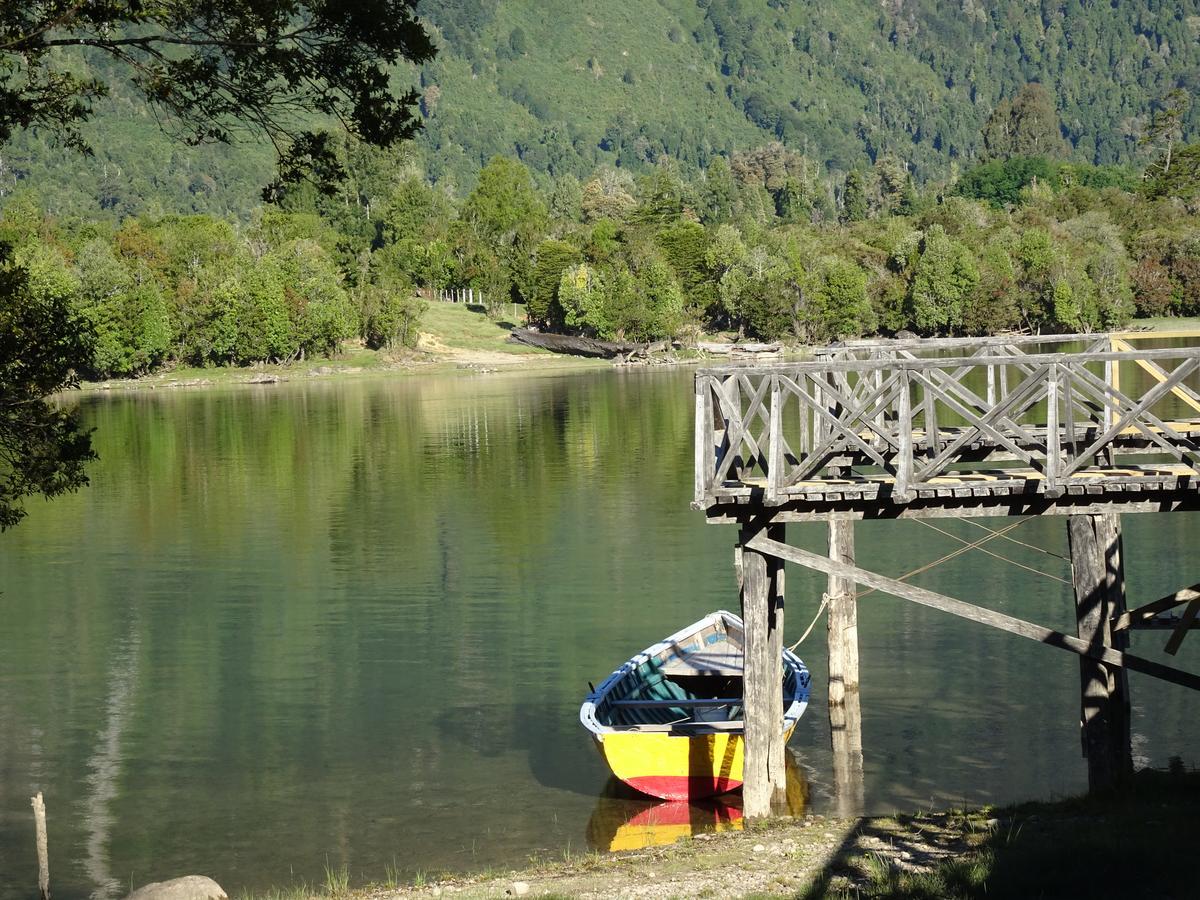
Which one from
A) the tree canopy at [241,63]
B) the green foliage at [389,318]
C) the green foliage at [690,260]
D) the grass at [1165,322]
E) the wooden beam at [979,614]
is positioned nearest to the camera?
the tree canopy at [241,63]

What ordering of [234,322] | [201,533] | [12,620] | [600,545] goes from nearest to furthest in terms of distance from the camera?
[12,620], [600,545], [201,533], [234,322]

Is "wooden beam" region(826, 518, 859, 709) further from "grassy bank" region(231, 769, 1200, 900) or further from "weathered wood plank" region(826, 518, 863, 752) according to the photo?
"grassy bank" region(231, 769, 1200, 900)

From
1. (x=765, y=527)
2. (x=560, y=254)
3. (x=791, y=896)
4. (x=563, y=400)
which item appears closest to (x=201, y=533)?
(x=765, y=527)

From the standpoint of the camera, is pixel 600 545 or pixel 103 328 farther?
pixel 103 328

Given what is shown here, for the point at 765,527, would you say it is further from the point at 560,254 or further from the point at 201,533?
the point at 560,254

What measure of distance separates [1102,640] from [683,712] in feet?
20.8

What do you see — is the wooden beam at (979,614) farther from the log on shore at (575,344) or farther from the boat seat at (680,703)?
the log on shore at (575,344)

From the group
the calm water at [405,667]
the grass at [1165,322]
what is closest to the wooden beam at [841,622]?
the calm water at [405,667]

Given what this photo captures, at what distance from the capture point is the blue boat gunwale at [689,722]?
20.3 metres

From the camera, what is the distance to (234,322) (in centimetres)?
12362

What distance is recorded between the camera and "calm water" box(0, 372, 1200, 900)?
20344 millimetres

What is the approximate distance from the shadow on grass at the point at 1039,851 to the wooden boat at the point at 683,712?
291 cm

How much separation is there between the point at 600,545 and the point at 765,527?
21.9 metres

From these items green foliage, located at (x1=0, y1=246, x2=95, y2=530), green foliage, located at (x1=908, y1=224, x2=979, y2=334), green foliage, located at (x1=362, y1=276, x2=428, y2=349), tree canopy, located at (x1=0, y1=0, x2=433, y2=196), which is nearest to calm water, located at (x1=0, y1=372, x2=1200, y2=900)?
green foliage, located at (x1=0, y1=246, x2=95, y2=530)
